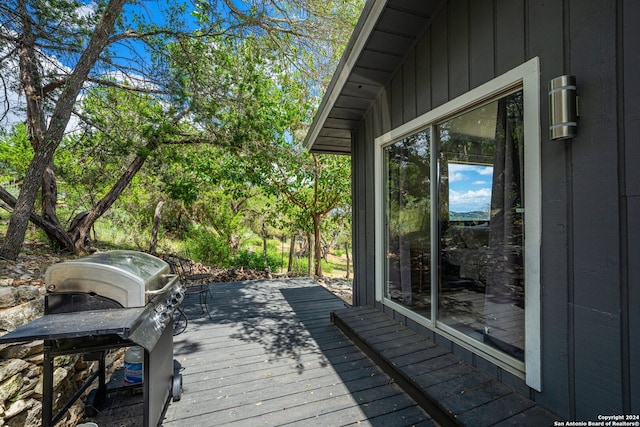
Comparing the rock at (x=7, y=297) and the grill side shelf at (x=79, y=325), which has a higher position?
the grill side shelf at (x=79, y=325)

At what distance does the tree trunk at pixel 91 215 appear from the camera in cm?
535

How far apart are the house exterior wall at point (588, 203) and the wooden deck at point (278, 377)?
2.99ft

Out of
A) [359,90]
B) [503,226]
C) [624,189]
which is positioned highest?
[359,90]

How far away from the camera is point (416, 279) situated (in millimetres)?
2803

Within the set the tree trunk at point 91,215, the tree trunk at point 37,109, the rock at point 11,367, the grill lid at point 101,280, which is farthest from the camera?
the tree trunk at point 91,215

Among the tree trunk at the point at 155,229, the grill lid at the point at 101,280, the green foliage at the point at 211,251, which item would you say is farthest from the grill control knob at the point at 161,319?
the tree trunk at the point at 155,229

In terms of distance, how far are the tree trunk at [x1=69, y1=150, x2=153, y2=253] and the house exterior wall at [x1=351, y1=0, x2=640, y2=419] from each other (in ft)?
19.3

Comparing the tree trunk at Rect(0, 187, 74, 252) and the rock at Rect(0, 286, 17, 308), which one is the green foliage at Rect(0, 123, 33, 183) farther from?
the rock at Rect(0, 286, 17, 308)

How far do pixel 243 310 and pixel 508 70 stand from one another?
409cm

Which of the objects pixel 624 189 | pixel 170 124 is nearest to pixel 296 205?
pixel 170 124

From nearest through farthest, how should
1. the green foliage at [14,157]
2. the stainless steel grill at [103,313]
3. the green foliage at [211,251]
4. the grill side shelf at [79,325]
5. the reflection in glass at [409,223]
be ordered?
1. the grill side shelf at [79,325]
2. the stainless steel grill at [103,313]
3. the reflection in glass at [409,223]
4. the green foliage at [14,157]
5. the green foliage at [211,251]

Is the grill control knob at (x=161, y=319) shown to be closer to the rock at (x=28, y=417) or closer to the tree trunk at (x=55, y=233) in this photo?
the rock at (x=28, y=417)

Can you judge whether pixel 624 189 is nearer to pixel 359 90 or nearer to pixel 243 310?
pixel 359 90

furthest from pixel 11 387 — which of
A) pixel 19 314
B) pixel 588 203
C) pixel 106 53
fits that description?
pixel 106 53
